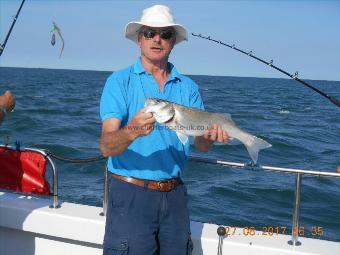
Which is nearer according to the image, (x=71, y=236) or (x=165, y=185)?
(x=165, y=185)

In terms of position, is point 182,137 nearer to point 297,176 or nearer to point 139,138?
point 139,138

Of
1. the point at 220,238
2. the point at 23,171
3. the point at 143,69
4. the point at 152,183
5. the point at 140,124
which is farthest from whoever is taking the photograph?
the point at 23,171

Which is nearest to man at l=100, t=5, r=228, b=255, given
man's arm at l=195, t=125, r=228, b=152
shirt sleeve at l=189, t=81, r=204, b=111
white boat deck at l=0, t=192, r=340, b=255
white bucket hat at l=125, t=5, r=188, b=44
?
white bucket hat at l=125, t=5, r=188, b=44

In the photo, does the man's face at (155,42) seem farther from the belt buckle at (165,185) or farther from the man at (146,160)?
the belt buckle at (165,185)

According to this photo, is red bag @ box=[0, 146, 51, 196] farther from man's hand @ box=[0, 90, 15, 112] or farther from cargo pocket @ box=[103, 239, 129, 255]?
cargo pocket @ box=[103, 239, 129, 255]

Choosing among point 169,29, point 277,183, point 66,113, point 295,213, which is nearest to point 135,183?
point 169,29

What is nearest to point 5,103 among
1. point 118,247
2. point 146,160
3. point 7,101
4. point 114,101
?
point 7,101

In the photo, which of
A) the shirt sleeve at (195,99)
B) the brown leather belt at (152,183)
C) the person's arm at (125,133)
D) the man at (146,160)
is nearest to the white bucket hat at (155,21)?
the man at (146,160)

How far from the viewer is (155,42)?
351 cm

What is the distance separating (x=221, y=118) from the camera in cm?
378

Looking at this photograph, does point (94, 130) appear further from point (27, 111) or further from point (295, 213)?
point (295, 213)

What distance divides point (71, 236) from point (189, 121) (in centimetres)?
167

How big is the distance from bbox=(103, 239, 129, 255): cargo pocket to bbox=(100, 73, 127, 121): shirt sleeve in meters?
0.87

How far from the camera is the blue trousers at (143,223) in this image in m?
3.31
